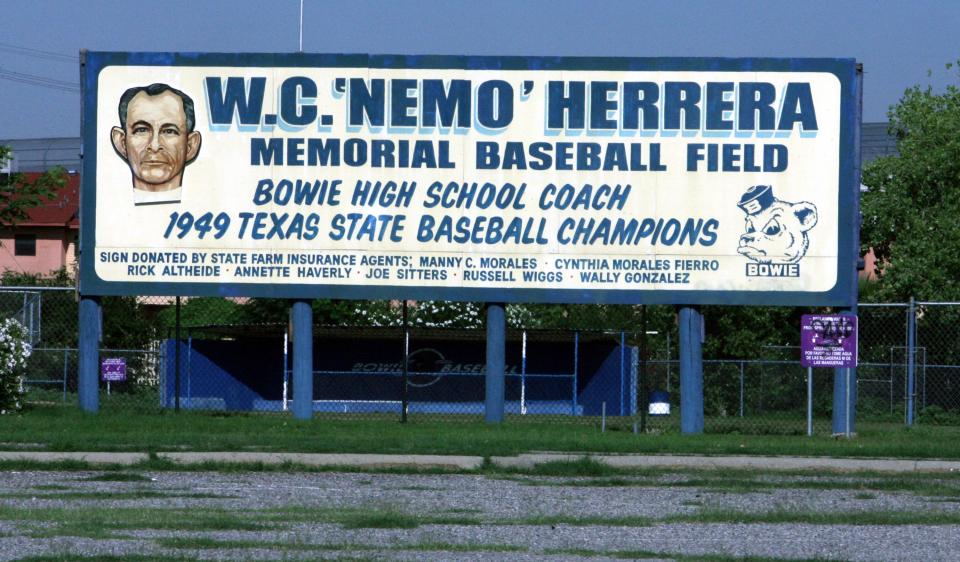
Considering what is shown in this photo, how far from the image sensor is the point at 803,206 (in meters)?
25.6

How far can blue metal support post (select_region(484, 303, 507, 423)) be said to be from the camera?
2581 cm

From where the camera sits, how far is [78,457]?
17.6 meters

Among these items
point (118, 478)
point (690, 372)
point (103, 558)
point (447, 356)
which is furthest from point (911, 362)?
point (103, 558)

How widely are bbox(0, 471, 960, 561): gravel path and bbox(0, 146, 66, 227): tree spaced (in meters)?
13.7

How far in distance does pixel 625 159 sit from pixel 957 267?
17.6m

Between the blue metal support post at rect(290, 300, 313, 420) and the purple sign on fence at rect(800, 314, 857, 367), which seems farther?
the blue metal support post at rect(290, 300, 313, 420)

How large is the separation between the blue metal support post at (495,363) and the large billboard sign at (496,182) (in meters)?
0.40

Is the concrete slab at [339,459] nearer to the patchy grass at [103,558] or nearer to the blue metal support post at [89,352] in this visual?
the patchy grass at [103,558]

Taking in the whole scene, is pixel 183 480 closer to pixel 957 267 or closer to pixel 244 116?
pixel 244 116

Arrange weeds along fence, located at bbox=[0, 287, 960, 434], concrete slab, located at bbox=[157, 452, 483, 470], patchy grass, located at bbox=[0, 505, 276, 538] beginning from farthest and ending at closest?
weeds along fence, located at bbox=[0, 287, 960, 434], concrete slab, located at bbox=[157, 452, 483, 470], patchy grass, located at bbox=[0, 505, 276, 538]

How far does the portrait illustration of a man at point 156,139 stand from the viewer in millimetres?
26016

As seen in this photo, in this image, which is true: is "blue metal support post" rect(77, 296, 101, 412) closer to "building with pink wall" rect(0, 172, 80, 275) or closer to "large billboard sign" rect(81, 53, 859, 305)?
"large billboard sign" rect(81, 53, 859, 305)

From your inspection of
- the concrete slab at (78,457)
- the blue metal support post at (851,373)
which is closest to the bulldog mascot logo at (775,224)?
the blue metal support post at (851,373)

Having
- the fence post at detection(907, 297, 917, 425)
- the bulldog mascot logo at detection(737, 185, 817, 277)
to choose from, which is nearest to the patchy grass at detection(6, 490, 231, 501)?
the bulldog mascot logo at detection(737, 185, 817, 277)
